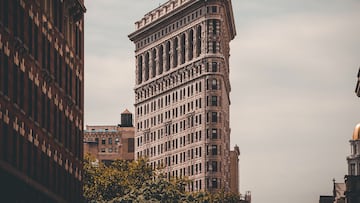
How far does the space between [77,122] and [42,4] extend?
19.1 meters

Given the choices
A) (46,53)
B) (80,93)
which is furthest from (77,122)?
(46,53)

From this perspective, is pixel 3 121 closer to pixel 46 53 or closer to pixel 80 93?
pixel 46 53

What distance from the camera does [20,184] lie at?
76.1 metres

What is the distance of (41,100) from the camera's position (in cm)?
8612

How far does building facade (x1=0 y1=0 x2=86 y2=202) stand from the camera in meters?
74.2

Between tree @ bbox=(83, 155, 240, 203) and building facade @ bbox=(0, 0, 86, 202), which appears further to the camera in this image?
tree @ bbox=(83, 155, 240, 203)

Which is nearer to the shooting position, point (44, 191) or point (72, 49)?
point (44, 191)

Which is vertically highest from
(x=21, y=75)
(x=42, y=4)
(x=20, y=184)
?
(x=42, y=4)

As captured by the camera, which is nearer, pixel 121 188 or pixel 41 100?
pixel 41 100

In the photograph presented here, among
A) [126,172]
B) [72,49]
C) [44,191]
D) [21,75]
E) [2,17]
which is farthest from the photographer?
[126,172]

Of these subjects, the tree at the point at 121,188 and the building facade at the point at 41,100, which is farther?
the tree at the point at 121,188

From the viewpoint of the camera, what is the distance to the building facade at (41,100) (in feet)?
243

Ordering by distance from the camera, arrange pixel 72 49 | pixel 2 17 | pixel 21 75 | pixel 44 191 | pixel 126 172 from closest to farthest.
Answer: pixel 2 17
pixel 21 75
pixel 44 191
pixel 72 49
pixel 126 172

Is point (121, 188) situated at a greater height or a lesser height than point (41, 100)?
greater
